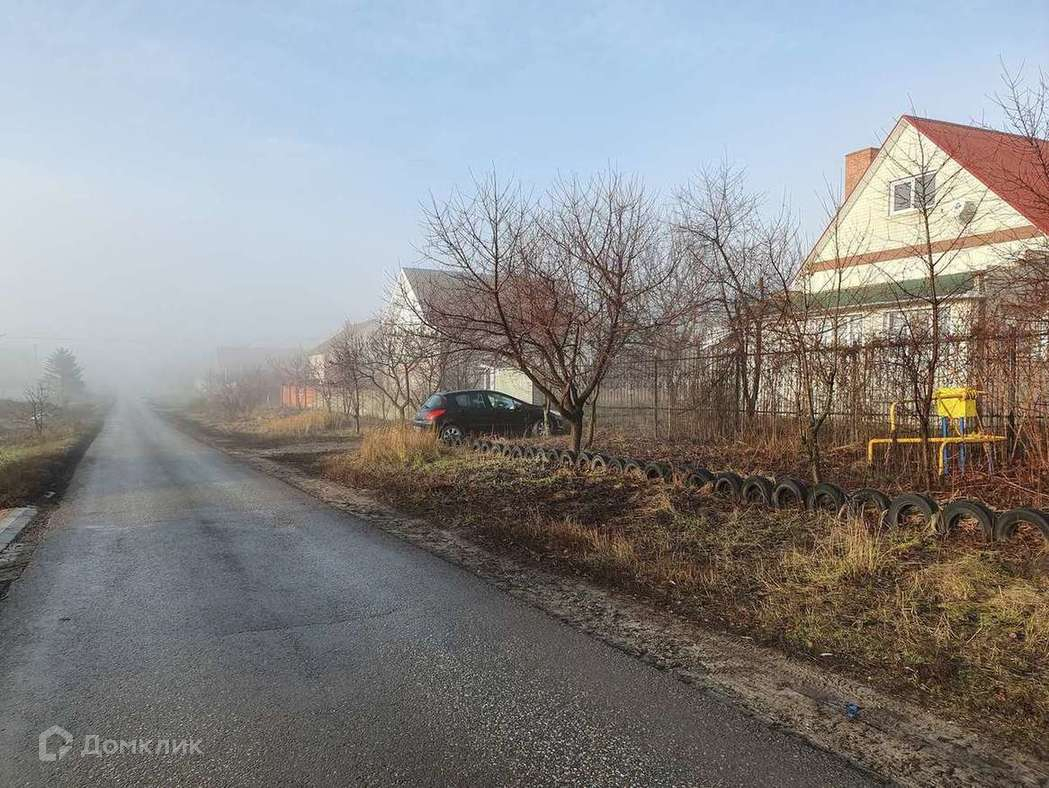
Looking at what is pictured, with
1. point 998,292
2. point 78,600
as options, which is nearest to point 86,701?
point 78,600

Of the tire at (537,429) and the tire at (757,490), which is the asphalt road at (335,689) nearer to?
the tire at (757,490)

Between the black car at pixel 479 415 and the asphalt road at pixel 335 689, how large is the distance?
1058 centimetres

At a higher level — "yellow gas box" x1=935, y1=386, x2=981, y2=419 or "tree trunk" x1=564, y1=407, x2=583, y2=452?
"yellow gas box" x1=935, y1=386, x2=981, y2=419

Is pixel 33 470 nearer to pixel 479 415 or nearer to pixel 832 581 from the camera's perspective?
pixel 479 415

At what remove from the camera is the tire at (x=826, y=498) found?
6.53 meters

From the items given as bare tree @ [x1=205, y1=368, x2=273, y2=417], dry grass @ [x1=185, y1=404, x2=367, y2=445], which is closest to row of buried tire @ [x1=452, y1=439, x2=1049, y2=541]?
dry grass @ [x1=185, y1=404, x2=367, y2=445]

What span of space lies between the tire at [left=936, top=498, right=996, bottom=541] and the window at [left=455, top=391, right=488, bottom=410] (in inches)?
506

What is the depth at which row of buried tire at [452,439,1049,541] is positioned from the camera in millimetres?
5336

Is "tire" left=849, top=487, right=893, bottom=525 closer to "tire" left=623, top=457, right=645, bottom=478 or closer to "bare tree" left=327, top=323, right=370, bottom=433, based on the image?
"tire" left=623, top=457, right=645, bottom=478

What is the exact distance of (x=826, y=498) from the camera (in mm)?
6730

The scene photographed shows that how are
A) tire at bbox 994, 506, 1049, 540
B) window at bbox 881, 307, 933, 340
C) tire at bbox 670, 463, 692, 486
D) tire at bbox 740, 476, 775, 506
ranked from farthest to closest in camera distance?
tire at bbox 670, 463, 692, 486
window at bbox 881, 307, 933, 340
tire at bbox 740, 476, 775, 506
tire at bbox 994, 506, 1049, 540

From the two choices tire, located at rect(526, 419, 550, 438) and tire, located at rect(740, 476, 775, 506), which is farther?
tire, located at rect(526, 419, 550, 438)

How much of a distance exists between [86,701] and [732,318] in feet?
35.5

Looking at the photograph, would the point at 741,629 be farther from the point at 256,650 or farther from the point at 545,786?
the point at 256,650
